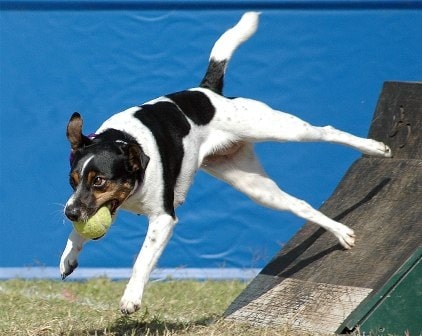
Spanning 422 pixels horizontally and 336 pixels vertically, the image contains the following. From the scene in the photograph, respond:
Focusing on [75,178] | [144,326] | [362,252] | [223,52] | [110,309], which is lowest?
[110,309]

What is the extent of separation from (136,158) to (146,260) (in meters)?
0.59

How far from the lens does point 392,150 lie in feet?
24.0

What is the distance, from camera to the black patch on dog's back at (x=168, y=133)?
6.38m

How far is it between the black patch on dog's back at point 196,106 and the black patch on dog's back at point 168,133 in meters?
0.08

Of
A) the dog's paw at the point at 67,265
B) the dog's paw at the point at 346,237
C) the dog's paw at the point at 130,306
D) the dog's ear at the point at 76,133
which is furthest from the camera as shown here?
the dog's paw at the point at 346,237

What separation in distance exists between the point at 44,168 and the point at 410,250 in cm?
419

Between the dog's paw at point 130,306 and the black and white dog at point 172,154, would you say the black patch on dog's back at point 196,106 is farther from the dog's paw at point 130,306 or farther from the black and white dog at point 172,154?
the dog's paw at point 130,306

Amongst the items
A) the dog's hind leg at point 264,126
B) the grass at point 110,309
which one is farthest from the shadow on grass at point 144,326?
the dog's hind leg at point 264,126

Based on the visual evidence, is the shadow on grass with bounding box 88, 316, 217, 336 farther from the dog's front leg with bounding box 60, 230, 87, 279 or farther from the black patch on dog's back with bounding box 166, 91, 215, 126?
the black patch on dog's back with bounding box 166, 91, 215, 126

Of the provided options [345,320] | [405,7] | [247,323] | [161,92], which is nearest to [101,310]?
[247,323]

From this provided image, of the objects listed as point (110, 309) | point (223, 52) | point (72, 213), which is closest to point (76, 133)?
point (72, 213)

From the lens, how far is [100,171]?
580cm

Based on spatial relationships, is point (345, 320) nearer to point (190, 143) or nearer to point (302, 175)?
point (190, 143)

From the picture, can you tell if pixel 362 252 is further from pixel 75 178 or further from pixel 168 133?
pixel 75 178
